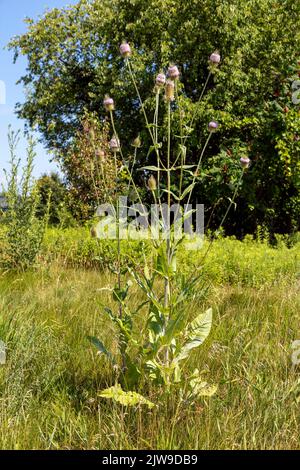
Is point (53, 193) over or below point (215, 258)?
over

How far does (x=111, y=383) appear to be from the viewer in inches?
110

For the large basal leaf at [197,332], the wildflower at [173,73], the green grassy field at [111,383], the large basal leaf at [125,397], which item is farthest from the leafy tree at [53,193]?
the large basal leaf at [125,397]

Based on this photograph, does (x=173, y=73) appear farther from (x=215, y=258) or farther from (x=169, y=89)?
(x=215, y=258)

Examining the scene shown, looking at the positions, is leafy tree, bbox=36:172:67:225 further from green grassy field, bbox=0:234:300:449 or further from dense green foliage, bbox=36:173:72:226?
green grassy field, bbox=0:234:300:449

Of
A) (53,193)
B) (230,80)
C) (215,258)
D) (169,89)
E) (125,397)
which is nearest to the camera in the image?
(125,397)

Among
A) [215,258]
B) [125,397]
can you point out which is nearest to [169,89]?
[125,397]

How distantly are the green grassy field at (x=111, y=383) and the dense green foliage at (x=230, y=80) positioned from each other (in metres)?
6.30

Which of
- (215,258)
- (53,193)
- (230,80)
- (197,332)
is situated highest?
(230,80)

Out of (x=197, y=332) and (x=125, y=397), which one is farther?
(x=197, y=332)

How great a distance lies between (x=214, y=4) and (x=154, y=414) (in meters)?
10.7

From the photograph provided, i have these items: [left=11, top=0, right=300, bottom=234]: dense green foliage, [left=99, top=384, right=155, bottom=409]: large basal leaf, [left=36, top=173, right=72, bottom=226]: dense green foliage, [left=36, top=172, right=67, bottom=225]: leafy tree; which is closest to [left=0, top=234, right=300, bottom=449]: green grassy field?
[left=99, top=384, right=155, bottom=409]: large basal leaf

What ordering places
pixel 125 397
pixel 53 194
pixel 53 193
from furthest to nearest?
pixel 53 194 → pixel 53 193 → pixel 125 397

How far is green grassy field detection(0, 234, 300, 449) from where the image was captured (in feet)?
7.66

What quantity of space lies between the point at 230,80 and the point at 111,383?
9.92m
